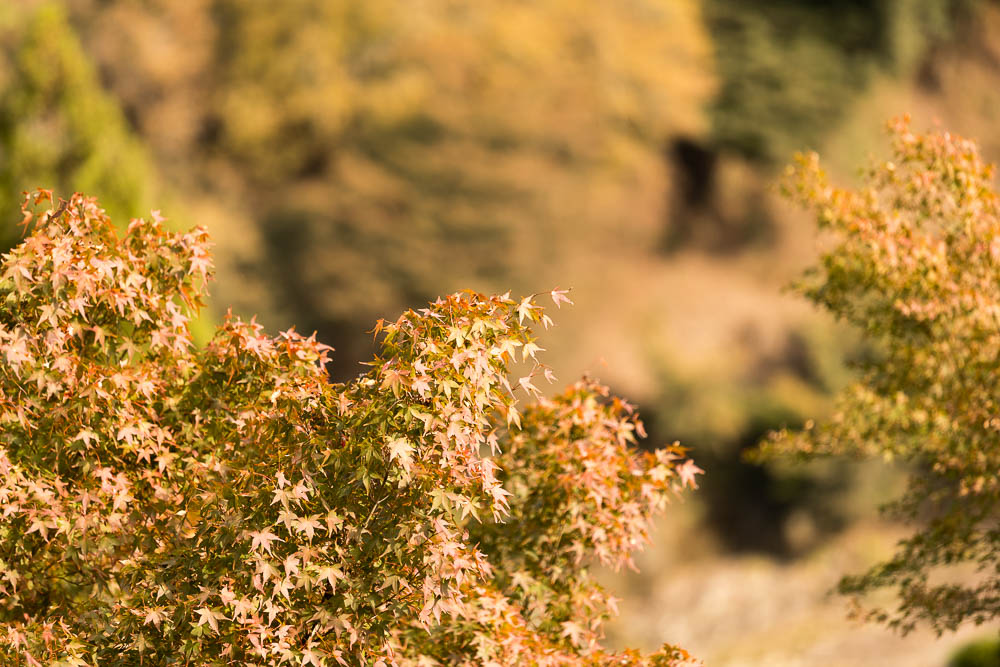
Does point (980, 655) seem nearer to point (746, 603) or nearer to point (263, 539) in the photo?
point (263, 539)

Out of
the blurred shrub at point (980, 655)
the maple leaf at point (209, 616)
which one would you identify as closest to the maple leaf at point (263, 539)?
the maple leaf at point (209, 616)

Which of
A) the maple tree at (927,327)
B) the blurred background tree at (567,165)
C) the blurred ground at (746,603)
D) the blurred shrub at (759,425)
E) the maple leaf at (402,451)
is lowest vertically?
the maple leaf at (402,451)

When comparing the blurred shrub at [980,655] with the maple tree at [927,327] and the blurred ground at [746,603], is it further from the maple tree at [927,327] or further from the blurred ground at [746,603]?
the blurred ground at [746,603]

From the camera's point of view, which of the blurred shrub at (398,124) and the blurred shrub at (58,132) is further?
the blurred shrub at (398,124)

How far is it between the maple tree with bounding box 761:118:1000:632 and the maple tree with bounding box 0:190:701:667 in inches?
128

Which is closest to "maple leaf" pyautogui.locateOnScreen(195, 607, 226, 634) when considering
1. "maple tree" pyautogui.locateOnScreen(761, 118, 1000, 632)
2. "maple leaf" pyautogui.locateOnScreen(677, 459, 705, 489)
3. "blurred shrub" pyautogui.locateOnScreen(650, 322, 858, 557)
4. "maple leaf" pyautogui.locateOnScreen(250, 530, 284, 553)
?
"maple leaf" pyautogui.locateOnScreen(250, 530, 284, 553)

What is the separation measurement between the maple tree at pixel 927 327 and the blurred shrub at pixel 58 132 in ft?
45.2

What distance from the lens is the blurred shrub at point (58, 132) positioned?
20.0 meters

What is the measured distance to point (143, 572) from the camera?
624cm

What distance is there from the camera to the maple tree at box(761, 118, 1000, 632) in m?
9.32

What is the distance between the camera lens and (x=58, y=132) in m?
20.6

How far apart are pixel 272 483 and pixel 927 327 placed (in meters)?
6.57

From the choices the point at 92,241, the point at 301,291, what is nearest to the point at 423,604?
the point at 92,241

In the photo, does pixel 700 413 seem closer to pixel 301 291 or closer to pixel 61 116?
pixel 301 291
